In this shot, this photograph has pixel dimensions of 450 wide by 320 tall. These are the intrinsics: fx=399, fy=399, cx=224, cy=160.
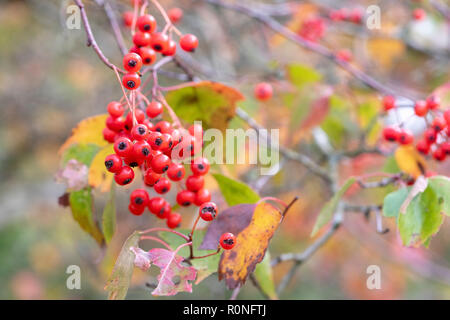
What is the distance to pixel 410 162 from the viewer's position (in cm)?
176

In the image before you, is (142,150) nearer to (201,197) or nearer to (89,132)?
(201,197)

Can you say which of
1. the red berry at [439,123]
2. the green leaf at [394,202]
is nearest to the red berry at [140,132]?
the green leaf at [394,202]

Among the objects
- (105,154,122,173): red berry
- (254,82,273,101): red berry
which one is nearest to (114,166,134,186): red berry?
(105,154,122,173): red berry

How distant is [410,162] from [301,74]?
115 cm

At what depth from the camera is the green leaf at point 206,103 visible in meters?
1.64

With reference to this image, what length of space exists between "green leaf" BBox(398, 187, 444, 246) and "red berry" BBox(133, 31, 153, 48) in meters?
1.12

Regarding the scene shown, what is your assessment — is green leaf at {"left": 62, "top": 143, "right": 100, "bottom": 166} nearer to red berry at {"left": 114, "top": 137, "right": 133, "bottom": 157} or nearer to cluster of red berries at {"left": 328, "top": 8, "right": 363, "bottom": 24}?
red berry at {"left": 114, "top": 137, "right": 133, "bottom": 157}

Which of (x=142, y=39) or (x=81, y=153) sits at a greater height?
(x=142, y=39)

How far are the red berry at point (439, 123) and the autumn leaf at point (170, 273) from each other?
117cm

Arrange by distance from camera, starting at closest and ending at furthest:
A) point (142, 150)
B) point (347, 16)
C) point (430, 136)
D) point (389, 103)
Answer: point (142, 150), point (430, 136), point (389, 103), point (347, 16)

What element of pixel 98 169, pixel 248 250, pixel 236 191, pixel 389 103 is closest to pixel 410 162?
pixel 389 103

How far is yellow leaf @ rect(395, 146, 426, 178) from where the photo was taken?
1.74 m

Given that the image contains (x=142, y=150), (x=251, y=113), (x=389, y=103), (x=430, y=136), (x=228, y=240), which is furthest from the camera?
(x=251, y=113)

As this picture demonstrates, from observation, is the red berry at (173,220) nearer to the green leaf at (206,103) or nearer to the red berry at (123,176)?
the red berry at (123,176)
